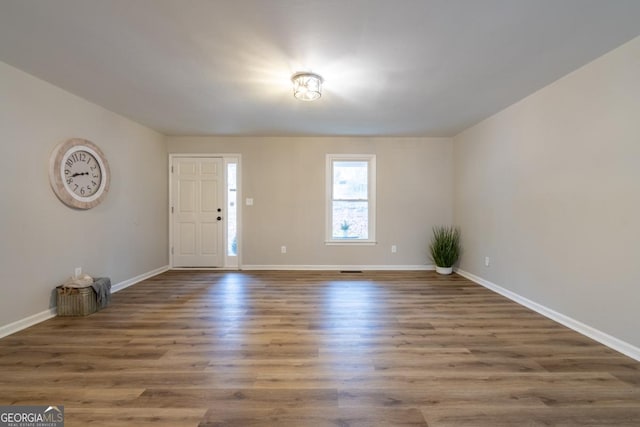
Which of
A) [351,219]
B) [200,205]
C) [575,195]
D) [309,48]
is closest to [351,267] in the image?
[351,219]

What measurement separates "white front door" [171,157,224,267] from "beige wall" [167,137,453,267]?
18.8 inches

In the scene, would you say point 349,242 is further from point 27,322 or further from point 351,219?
point 27,322

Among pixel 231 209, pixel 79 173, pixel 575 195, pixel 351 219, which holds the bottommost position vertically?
pixel 351 219

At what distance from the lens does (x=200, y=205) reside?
486 cm

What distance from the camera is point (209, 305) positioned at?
10.2ft

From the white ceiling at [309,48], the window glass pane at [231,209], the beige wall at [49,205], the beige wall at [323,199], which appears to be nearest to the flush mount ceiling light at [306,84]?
the white ceiling at [309,48]

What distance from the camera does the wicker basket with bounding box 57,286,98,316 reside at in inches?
108

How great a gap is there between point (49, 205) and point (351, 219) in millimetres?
4045

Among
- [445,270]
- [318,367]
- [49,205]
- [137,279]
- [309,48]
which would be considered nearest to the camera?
[318,367]

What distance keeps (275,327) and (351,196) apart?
2994 millimetres

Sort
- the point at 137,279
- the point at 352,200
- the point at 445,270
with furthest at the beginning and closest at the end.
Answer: the point at 352,200, the point at 445,270, the point at 137,279

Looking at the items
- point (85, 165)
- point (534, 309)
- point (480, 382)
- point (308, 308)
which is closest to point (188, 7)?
point (85, 165)

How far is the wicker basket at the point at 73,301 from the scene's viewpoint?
9.02ft

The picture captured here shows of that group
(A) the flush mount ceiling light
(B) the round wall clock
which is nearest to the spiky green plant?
(A) the flush mount ceiling light
